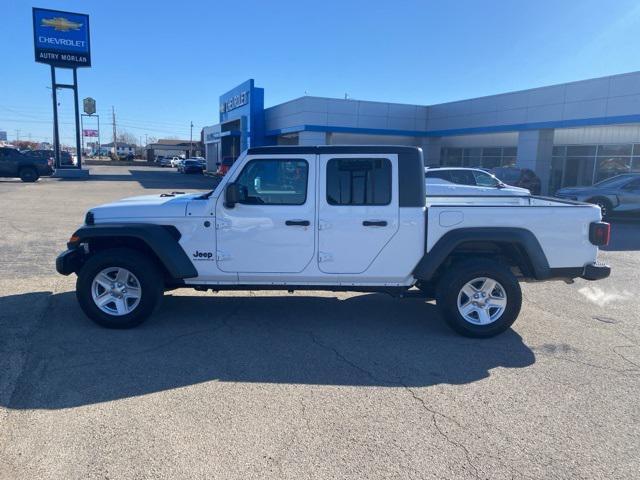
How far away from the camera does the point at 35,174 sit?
28266 millimetres

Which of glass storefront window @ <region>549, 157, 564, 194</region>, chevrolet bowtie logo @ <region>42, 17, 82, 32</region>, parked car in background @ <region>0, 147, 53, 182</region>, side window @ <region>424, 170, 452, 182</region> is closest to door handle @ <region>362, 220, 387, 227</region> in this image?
side window @ <region>424, 170, 452, 182</region>

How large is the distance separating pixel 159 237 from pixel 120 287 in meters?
0.73

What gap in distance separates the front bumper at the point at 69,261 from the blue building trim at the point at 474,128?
2253cm

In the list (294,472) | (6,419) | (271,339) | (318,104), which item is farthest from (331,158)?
(318,104)

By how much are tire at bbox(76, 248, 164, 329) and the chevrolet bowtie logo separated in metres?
35.0

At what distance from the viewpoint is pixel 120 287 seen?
5.34m

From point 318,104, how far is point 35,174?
16867 mm

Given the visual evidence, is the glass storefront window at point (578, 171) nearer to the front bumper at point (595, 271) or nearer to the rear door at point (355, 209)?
the front bumper at point (595, 271)

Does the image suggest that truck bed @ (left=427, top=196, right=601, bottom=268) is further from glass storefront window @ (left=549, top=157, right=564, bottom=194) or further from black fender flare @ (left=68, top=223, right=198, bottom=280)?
glass storefront window @ (left=549, top=157, right=564, bottom=194)

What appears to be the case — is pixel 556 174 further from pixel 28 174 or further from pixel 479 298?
pixel 28 174

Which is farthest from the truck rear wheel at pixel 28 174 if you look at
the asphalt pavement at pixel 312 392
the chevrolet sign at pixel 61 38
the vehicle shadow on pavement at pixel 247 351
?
the vehicle shadow on pavement at pixel 247 351

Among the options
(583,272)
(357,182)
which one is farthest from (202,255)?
(583,272)

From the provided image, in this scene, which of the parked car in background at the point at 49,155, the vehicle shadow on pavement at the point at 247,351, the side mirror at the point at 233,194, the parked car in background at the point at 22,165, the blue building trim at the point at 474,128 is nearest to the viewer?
the vehicle shadow on pavement at the point at 247,351

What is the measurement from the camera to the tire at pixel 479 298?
5.18 meters
